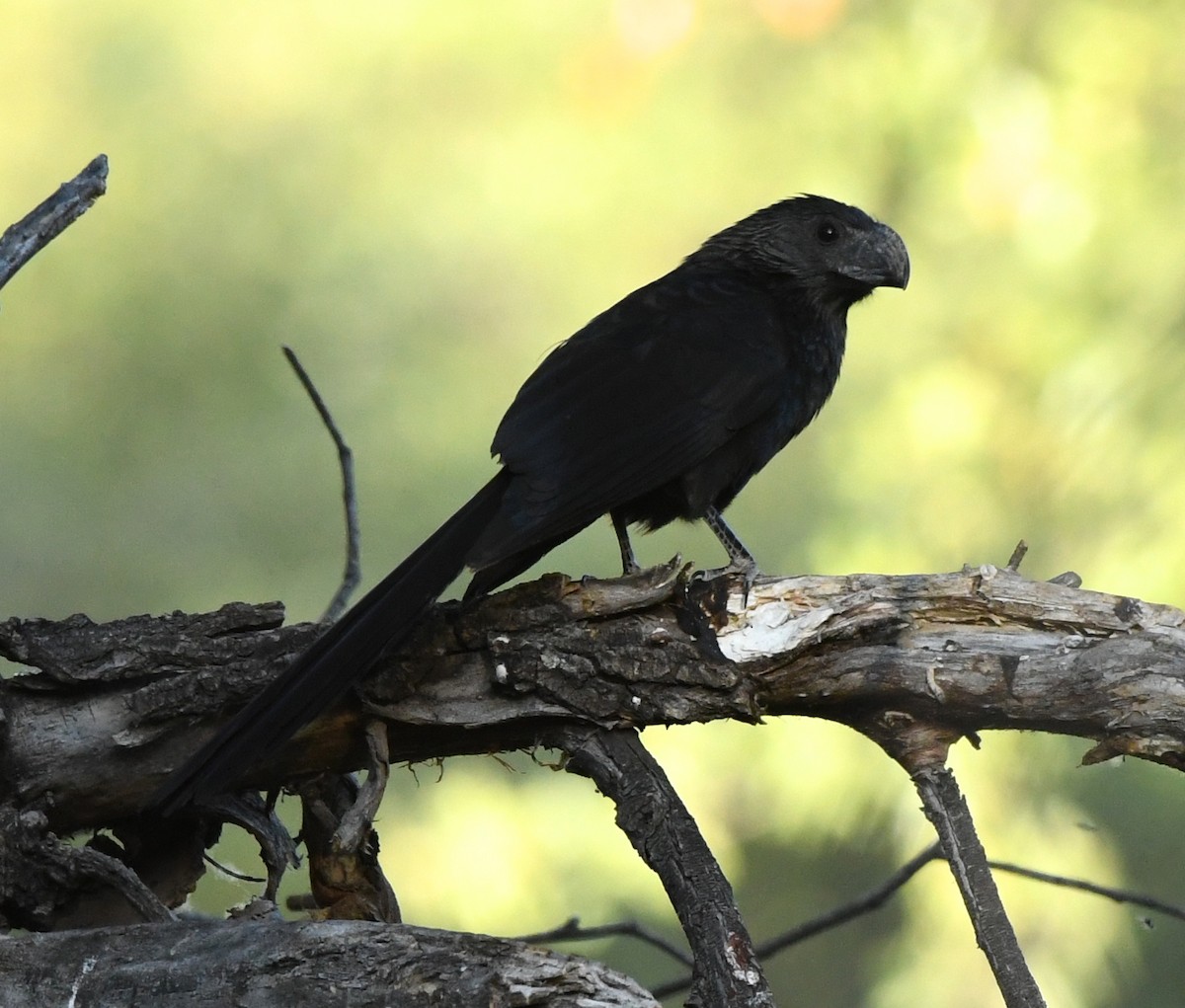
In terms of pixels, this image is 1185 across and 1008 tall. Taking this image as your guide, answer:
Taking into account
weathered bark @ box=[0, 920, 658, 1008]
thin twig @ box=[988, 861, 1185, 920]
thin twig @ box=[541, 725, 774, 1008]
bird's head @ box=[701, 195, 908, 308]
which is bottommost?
weathered bark @ box=[0, 920, 658, 1008]

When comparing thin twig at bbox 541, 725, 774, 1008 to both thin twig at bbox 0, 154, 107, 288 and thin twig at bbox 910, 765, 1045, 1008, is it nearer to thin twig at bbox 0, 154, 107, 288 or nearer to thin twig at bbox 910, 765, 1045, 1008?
thin twig at bbox 910, 765, 1045, 1008

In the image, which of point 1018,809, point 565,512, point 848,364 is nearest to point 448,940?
point 565,512

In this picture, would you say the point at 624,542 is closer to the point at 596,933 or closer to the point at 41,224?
the point at 596,933

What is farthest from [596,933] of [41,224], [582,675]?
[41,224]

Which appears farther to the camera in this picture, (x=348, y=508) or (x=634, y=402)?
(x=348, y=508)

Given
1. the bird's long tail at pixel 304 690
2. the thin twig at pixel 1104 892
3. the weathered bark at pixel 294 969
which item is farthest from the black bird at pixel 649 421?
the thin twig at pixel 1104 892

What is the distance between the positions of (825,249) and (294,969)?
1.74m

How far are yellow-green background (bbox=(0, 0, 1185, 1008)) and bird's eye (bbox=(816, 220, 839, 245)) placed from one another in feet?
1.76

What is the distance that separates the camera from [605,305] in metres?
3.87

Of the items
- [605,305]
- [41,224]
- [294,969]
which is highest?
[605,305]

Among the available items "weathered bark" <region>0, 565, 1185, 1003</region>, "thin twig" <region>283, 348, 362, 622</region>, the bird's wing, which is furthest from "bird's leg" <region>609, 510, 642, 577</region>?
"weathered bark" <region>0, 565, 1185, 1003</region>

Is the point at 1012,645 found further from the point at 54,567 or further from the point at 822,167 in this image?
the point at 54,567

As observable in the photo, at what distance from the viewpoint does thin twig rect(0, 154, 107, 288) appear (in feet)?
5.62

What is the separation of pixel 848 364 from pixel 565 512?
1619mm
